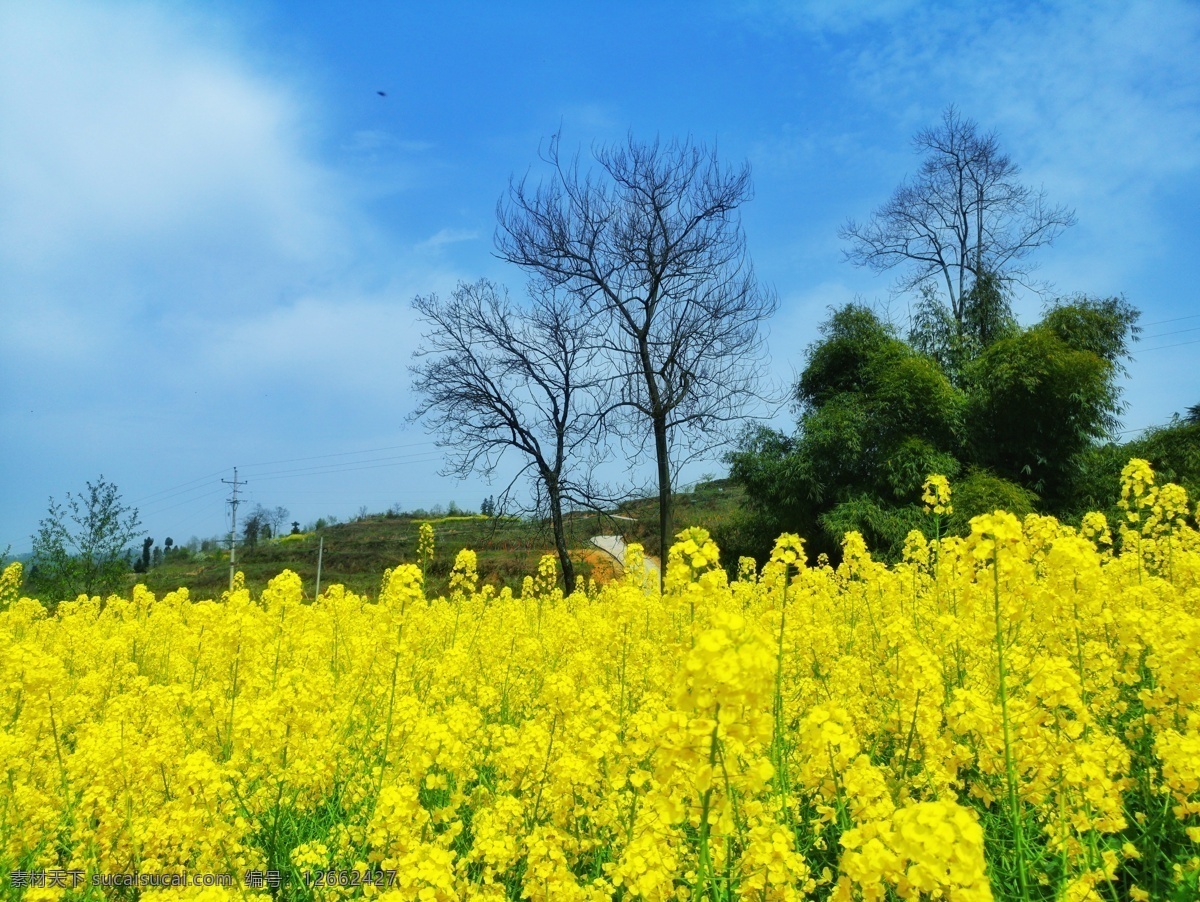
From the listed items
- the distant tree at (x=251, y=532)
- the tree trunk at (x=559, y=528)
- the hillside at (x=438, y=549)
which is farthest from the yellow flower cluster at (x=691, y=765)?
the distant tree at (x=251, y=532)

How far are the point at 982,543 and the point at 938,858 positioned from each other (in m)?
1.37

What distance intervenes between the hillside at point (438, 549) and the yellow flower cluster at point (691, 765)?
18.7 feet

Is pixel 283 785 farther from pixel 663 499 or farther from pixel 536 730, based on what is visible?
pixel 663 499

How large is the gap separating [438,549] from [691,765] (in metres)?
22.0

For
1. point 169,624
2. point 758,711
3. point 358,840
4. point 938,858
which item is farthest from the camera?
point 169,624

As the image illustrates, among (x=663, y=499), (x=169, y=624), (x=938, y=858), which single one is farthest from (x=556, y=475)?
(x=938, y=858)

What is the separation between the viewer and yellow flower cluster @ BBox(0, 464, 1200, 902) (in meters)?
1.91

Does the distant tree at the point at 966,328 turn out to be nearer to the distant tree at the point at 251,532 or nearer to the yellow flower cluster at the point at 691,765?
the yellow flower cluster at the point at 691,765

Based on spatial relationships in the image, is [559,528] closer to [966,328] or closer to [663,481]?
[663,481]

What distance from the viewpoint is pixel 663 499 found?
13.2 m

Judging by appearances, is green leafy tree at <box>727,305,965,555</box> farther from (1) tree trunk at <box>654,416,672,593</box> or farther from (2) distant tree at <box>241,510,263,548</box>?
(2) distant tree at <box>241,510,263,548</box>

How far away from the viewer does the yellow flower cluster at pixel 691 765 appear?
191 centimetres

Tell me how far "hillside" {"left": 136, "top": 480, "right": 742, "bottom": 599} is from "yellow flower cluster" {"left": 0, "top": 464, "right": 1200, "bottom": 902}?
5.70 meters

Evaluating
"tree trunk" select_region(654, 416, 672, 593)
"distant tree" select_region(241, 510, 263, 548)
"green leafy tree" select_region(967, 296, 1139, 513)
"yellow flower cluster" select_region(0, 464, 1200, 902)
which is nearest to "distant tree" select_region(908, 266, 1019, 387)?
A: "green leafy tree" select_region(967, 296, 1139, 513)
